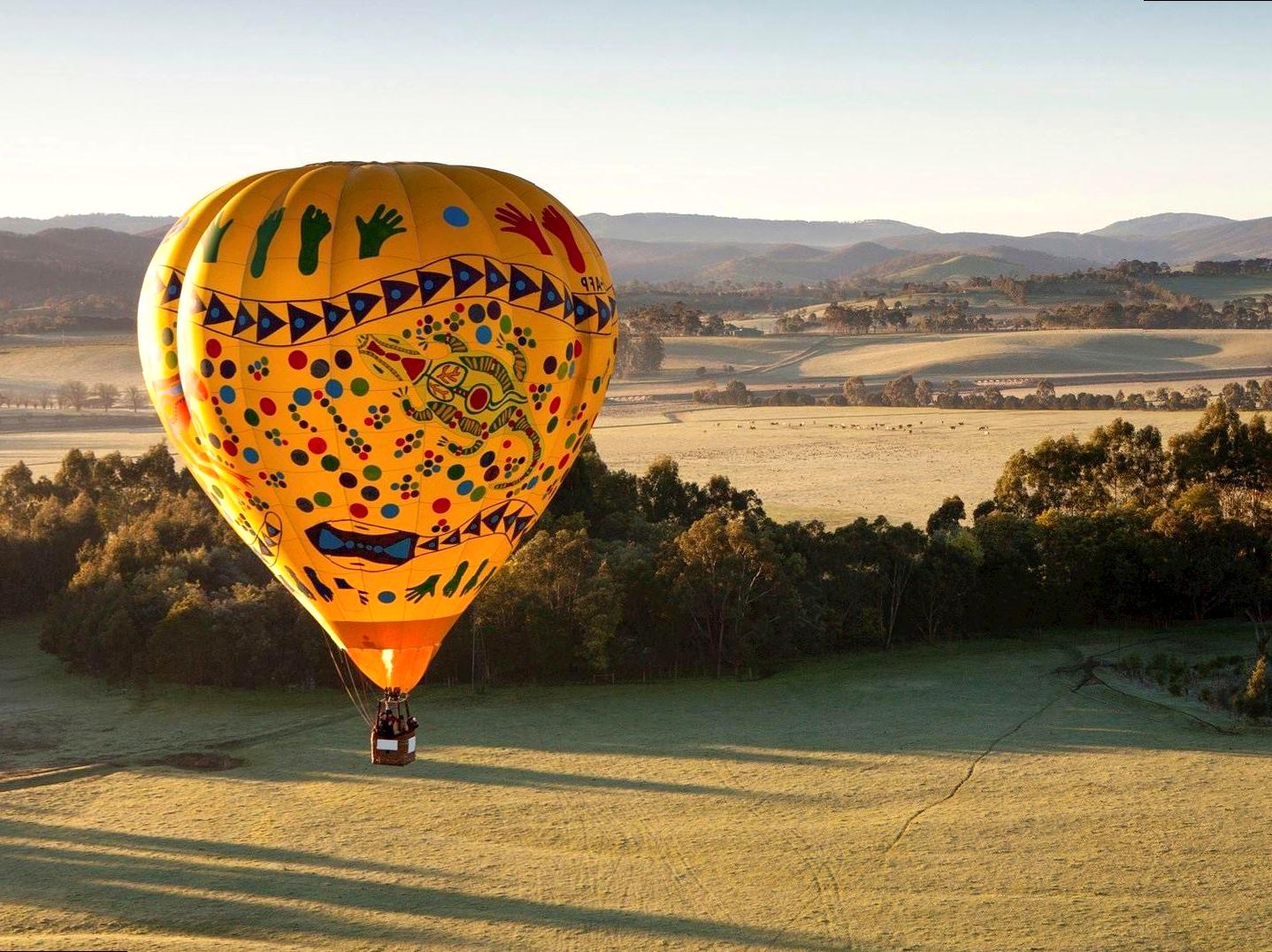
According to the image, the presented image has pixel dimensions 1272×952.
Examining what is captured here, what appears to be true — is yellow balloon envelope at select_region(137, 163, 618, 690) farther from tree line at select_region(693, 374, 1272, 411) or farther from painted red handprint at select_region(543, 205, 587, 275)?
tree line at select_region(693, 374, 1272, 411)

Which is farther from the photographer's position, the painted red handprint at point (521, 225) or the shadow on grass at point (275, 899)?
the shadow on grass at point (275, 899)

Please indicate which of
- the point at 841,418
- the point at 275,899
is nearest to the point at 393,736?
the point at 275,899

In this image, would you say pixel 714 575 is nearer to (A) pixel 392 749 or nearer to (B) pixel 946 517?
(B) pixel 946 517

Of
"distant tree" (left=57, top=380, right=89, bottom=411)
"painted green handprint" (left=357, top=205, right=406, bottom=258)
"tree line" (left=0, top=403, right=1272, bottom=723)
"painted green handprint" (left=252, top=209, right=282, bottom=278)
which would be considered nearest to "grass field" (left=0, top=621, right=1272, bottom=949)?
"tree line" (left=0, top=403, right=1272, bottom=723)

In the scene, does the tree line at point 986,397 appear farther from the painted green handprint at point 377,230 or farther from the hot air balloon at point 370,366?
the painted green handprint at point 377,230

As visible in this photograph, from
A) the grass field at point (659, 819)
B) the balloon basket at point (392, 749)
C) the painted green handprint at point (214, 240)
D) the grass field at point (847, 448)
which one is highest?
the painted green handprint at point (214, 240)

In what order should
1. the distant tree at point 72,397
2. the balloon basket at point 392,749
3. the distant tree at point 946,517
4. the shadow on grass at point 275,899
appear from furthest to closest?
the distant tree at point 72,397 < the distant tree at point 946,517 < the shadow on grass at point 275,899 < the balloon basket at point 392,749

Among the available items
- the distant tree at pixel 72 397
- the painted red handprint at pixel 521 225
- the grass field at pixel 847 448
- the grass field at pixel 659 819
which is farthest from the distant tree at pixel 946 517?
the distant tree at pixel 72 397

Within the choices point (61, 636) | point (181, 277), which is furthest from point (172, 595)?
point (181, 277)
